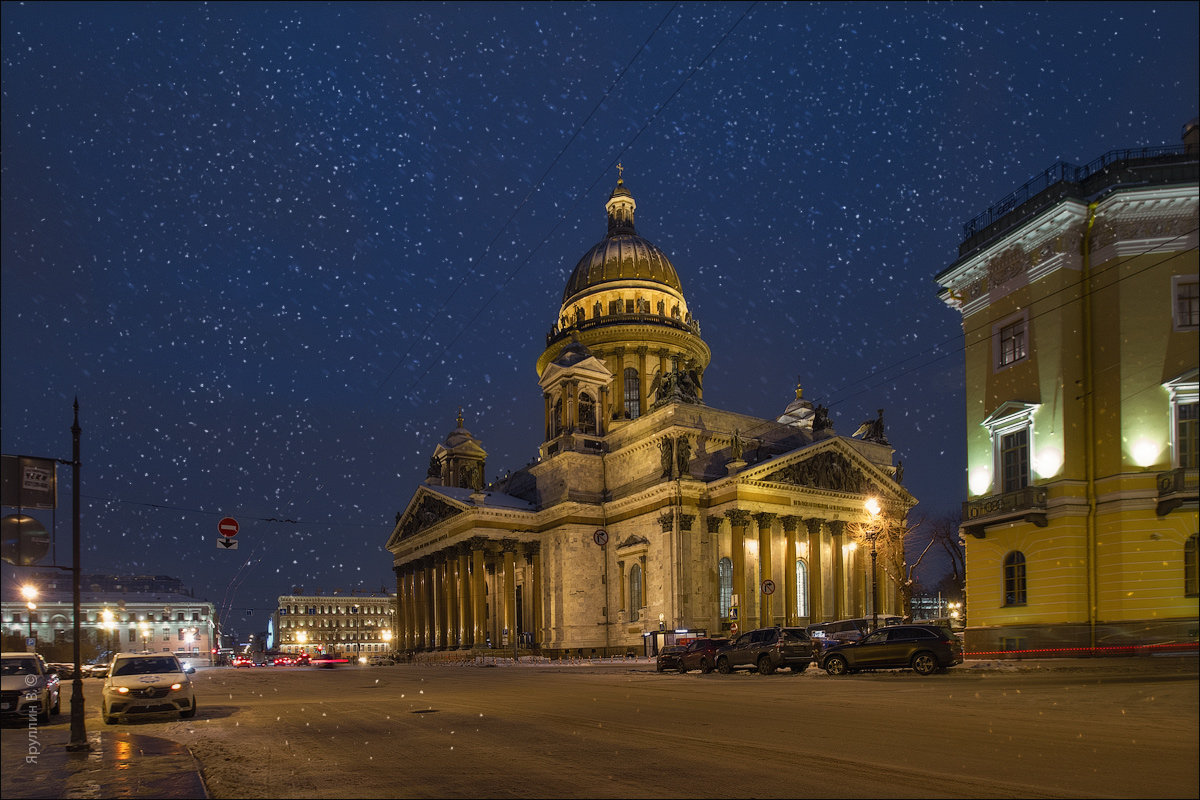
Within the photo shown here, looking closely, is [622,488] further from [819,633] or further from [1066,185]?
[1066,185]

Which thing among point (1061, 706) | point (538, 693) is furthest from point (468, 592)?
point (1061, 706)

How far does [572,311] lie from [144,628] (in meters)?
77.5

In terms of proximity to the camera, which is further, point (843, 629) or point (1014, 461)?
point (843, 629)

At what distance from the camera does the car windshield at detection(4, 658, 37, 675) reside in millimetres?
15367

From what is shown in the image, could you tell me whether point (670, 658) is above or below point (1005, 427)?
below

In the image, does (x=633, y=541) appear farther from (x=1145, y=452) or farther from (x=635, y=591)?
(x=1145, y=452)

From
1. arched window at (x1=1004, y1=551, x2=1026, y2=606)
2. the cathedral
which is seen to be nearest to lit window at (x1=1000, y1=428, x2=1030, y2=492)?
arched window at (x1=1004, y1=551, x2=1026, y2=606)

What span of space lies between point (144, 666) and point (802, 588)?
47.8 m

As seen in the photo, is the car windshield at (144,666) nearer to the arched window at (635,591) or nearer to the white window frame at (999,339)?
the white window frame at (999,339)

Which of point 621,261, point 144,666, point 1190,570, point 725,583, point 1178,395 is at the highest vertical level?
point 621,261

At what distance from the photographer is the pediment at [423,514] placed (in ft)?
234

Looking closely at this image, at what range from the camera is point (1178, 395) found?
20.3 ft

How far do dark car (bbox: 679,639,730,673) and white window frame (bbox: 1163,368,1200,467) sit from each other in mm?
30202

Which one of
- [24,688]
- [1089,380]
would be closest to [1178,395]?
[1089,380]
